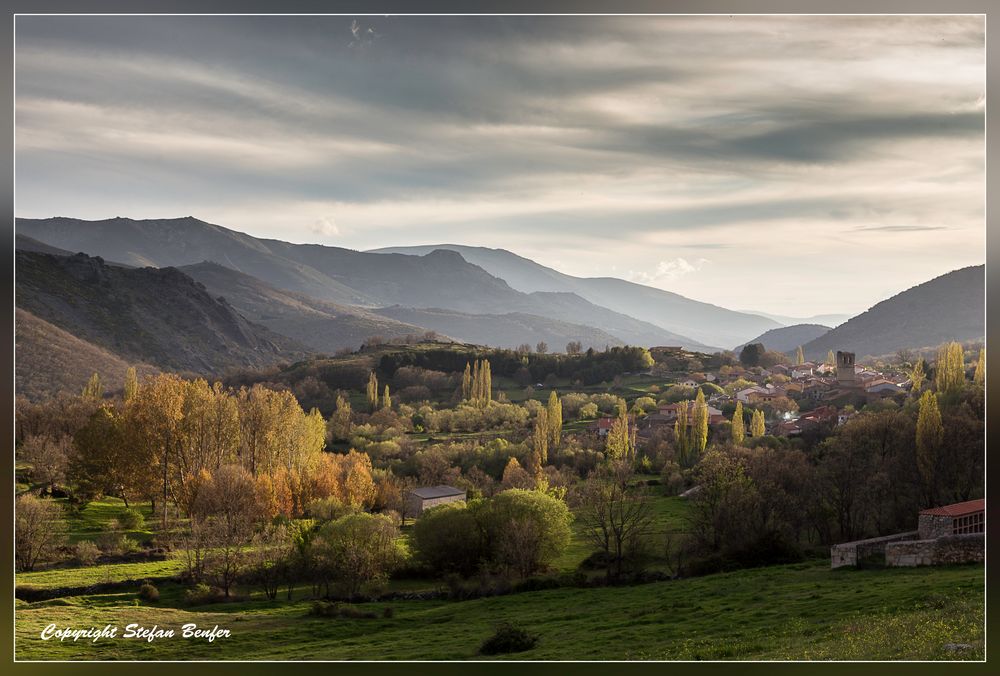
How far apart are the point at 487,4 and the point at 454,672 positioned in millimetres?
8929

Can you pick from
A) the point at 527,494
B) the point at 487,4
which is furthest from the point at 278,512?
the point at 487,4

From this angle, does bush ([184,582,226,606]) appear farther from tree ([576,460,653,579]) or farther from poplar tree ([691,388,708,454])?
poplar tree ([691,388,708,454])

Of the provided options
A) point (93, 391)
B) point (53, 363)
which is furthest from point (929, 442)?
point (53, 363)

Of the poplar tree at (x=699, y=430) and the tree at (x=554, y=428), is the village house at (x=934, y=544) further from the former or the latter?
the tree at (x=554, y=428)

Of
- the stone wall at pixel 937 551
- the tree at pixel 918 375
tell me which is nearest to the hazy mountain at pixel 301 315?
the tree at pixel 918 375

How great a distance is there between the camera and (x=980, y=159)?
10.0 meters

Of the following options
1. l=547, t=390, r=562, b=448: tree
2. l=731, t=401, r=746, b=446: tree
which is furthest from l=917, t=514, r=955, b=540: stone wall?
l=547, t=390, r=562, b=448: tree

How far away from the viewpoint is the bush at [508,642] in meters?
9.24

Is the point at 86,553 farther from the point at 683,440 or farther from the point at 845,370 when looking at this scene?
the point at 845,370

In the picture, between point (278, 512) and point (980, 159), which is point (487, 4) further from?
point (278, 512)

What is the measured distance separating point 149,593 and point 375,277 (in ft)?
433

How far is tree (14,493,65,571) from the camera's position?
1278cm

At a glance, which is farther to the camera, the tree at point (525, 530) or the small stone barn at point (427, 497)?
the small stone barn at point (427, 497)

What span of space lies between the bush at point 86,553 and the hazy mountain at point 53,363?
36.0ft
